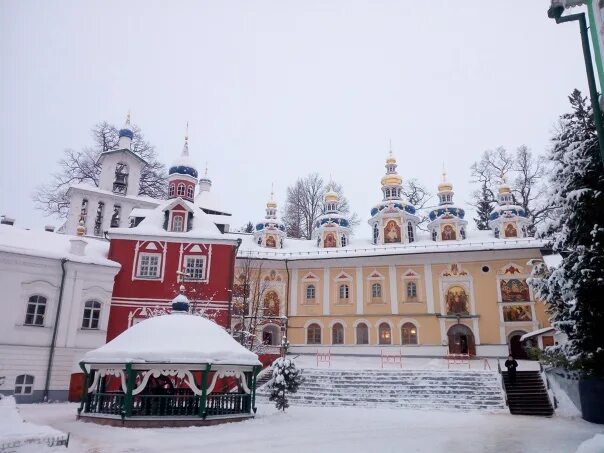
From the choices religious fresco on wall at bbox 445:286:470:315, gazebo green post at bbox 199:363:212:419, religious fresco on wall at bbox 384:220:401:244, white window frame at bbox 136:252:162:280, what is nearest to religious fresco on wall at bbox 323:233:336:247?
religious fresco on wall at bbox 384:220:401:244

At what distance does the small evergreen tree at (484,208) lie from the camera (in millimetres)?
39594

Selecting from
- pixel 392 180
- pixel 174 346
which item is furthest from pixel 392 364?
pixel 174 346

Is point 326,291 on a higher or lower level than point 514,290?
higher

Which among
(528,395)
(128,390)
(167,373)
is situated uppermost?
(167,373)

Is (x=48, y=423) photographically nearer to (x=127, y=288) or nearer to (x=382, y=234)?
(x=127, y=288)

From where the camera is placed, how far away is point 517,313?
29938 mm

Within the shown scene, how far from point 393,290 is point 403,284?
2.52 feet

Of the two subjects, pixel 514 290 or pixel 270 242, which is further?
pixel 270 242

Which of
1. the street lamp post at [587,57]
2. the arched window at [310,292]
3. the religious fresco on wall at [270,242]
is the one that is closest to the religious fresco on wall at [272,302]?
the arched window at [310,292]

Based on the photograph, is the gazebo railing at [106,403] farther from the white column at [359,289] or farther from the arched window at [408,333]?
the arched window at [408,333]

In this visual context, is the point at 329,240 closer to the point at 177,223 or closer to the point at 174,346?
the point at 177,223

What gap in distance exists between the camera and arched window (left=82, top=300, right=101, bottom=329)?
885 inches

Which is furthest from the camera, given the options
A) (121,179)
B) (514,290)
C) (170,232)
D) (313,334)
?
(121,179)

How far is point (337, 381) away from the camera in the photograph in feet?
75.2
